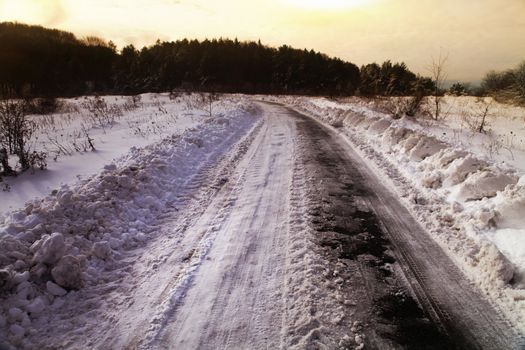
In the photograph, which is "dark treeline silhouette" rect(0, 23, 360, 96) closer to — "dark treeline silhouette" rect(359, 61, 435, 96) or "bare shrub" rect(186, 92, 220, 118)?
"dark treeline silhouette" rect(359, 61, 435, 96)

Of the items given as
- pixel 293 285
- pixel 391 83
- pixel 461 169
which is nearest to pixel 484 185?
pixel 461 169

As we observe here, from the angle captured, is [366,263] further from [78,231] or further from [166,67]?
[166,67]

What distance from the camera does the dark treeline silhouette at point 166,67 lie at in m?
44.1

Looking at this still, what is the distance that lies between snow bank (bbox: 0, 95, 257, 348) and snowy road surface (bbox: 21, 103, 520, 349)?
0.40 meters

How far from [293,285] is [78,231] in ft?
9.42

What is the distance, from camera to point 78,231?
445 cm

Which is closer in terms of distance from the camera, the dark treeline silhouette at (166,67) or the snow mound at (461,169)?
the snow mound at (461,169)

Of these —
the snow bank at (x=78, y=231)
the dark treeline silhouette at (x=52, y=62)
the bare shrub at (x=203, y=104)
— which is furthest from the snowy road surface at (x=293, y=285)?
the dark treeline silhouette at (x=52, y=62)

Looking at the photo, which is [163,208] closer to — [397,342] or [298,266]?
[298,266]

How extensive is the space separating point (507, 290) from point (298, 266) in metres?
2.20

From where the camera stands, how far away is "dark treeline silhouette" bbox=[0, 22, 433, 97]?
145 ft

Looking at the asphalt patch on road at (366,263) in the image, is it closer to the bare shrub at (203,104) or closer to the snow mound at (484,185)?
the snow mound at (484,185)

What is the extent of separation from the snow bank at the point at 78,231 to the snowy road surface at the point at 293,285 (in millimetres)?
403

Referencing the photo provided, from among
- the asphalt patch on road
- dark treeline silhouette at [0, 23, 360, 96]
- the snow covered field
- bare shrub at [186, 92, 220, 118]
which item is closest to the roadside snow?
bare shrub at [186, 92, 220, 118]
